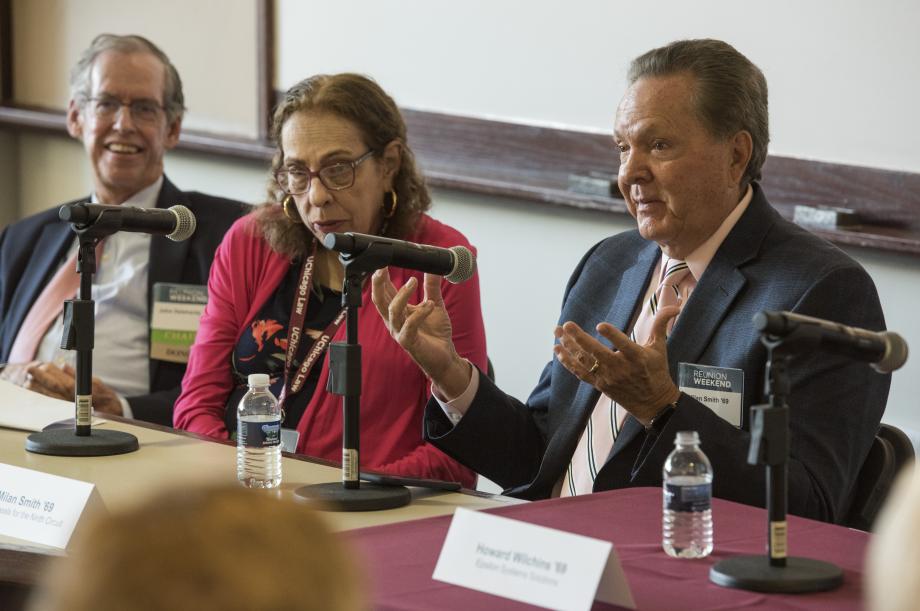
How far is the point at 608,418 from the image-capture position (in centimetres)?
254

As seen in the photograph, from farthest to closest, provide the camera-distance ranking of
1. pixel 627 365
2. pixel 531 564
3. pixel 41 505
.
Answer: pixel 627 365, pixel 41 505, pixel 531 564

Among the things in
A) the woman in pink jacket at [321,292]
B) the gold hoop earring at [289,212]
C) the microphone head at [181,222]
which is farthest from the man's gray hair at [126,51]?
the microphone head at [181,222]

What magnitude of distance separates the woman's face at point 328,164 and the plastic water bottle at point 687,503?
1.35 m

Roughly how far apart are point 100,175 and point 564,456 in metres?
1.99

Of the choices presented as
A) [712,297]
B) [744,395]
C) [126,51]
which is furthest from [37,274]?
[744,395]

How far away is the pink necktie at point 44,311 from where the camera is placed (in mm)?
3793

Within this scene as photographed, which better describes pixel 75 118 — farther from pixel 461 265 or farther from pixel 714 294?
pixel 714 294

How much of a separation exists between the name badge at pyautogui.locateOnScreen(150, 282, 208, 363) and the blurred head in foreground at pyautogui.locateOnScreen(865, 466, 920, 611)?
2.98m

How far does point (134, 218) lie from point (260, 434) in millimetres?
479

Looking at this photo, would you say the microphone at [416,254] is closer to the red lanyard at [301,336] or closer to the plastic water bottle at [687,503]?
the plastic water bottle at [687,503]

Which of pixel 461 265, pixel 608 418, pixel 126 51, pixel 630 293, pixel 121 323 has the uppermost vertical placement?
pixel 126 51

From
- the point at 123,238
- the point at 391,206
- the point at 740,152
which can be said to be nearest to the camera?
the point at 740,152

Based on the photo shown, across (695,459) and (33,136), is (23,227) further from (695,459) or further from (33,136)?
(695,459)

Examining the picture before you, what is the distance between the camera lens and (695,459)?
186 centimetres
